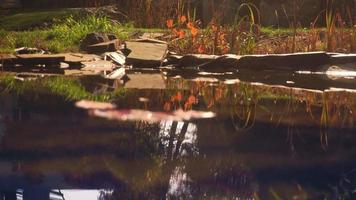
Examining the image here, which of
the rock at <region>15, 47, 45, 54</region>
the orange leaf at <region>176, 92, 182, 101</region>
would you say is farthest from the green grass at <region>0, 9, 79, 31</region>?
the orange leaf at <region>176, 92, 182, 101</region>

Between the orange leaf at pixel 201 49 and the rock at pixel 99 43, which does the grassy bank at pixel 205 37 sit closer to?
the orange leaf at pixel 201 49

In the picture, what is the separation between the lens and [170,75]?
22.4 ft

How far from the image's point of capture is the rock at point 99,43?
333 inches

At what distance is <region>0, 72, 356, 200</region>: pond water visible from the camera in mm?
2475

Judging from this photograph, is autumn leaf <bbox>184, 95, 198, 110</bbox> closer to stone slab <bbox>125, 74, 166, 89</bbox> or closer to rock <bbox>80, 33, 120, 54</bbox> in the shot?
stone slab <bbox>125, 74, 166, 89</bbox>

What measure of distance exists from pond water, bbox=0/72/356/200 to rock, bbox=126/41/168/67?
104 inches

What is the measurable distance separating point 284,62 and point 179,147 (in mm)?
4478

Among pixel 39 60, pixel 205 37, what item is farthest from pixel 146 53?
pixel 39 60

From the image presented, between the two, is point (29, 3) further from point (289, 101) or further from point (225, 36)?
point (289, 101)

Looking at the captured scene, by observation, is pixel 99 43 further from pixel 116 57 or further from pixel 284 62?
pixel 284 62

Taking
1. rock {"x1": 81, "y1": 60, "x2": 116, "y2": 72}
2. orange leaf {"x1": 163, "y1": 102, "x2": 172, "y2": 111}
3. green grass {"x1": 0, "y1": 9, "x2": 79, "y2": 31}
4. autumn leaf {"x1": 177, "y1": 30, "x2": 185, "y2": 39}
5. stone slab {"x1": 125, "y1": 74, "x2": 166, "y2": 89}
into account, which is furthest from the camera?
green grass {"x1": 0, "y1": 9, "x2": 79, "y2": 31}

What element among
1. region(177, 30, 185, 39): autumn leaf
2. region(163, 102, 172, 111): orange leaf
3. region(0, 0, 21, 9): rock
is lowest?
region(163, 102, 172, 111): orange leaf

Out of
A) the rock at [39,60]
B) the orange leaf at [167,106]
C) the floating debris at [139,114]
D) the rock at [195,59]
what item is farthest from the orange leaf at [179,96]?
the rock at [39,60]

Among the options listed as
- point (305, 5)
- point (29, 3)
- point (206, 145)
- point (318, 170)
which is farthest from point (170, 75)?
point (29, 3)
